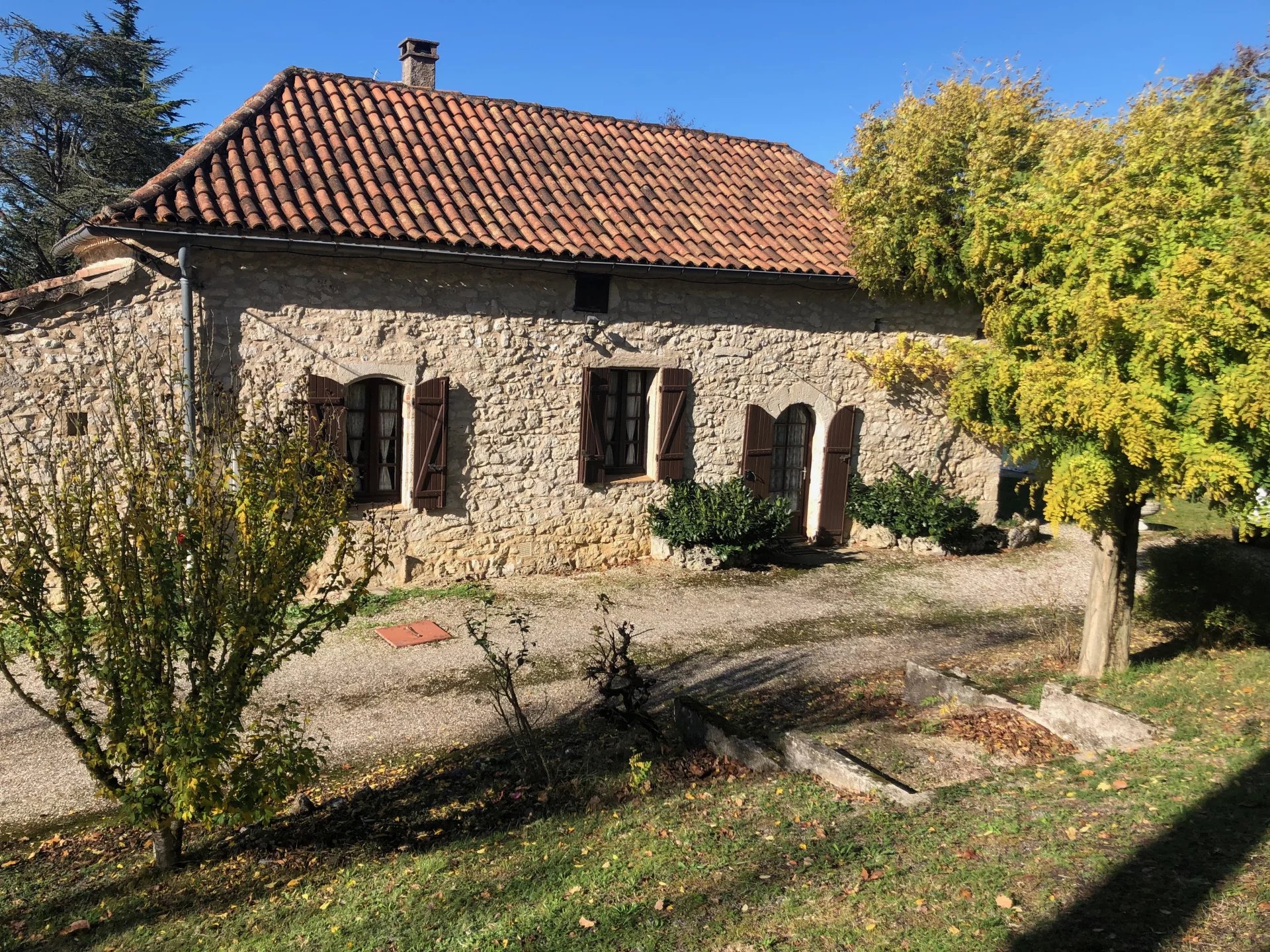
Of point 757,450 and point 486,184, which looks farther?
point 757,450

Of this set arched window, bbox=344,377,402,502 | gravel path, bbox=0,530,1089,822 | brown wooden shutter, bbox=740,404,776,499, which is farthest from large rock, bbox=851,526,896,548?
arched window, bbox=344,377,402,502

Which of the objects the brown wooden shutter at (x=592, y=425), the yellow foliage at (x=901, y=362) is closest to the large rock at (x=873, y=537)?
the yellow foliage at (x=901, y=362)

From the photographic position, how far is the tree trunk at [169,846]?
14.0 feet

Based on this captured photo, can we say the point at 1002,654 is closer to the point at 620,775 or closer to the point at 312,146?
the point at 620,775

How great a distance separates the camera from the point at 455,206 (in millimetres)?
9602

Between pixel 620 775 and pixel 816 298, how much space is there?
7.62 meters

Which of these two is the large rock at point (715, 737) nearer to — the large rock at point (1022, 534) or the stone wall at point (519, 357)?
the stone wall at point (519, 357)

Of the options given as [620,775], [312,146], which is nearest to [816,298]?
[312,146]

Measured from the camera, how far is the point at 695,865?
13.3ft

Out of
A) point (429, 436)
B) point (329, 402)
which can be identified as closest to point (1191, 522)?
point (429, 436)

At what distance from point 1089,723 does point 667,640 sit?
3.67 metres

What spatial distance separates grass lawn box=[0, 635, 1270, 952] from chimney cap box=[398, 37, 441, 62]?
10.0 metres

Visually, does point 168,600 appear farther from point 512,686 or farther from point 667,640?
point 667,640

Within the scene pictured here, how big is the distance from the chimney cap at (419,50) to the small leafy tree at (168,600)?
373 inches
